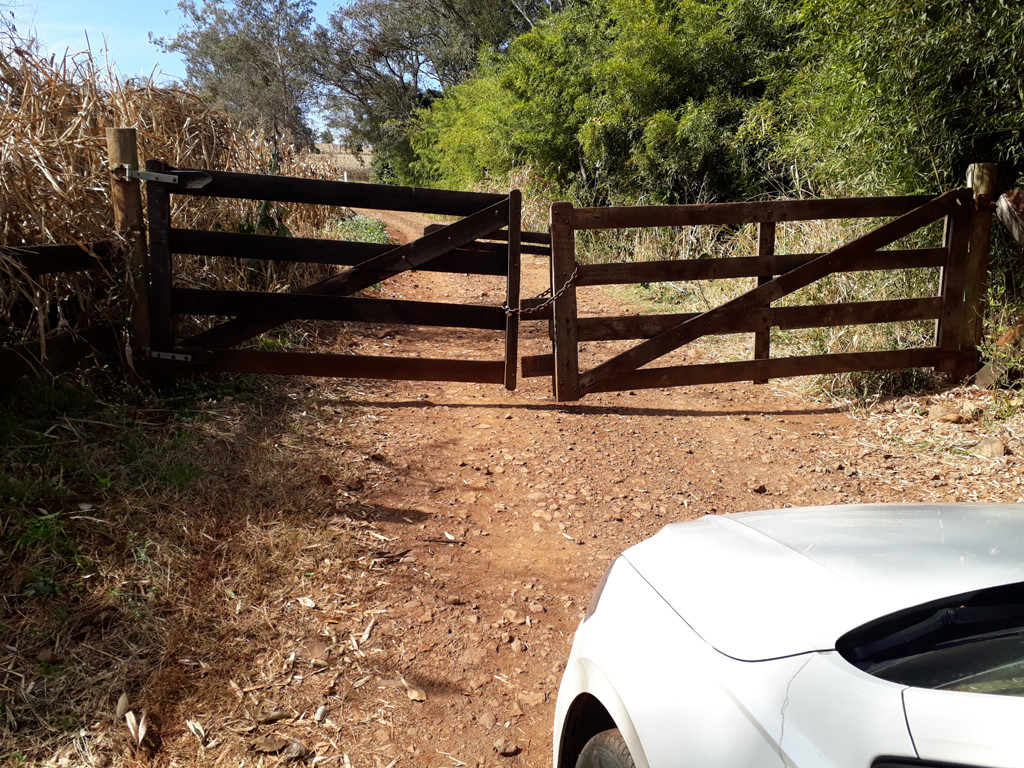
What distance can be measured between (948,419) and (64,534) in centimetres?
627

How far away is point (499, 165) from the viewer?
2234 centimetres

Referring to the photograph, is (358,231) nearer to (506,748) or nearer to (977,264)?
(977,264)

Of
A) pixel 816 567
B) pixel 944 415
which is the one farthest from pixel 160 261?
pixel 944 415

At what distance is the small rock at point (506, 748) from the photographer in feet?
9.67

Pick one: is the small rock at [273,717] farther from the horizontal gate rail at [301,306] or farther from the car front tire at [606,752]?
the horizontal gate rail at [301,306]

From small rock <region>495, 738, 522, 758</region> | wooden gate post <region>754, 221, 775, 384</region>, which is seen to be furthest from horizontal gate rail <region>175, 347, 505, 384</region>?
small rock <region>495, 738, 522, 758</region>

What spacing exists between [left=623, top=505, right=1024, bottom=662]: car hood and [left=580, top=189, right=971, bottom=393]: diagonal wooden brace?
14.3ft

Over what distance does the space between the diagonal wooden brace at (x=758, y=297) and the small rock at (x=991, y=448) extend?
1815mm

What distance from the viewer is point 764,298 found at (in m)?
6.68

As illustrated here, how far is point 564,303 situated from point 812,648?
16.5 feet

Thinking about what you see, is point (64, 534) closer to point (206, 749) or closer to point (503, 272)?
point (206, 749)

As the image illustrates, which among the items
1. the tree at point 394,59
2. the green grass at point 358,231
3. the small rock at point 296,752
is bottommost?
the small rock at point 296,752

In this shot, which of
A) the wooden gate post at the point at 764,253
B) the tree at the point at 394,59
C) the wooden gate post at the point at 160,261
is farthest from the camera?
the tree at the point at 394,59

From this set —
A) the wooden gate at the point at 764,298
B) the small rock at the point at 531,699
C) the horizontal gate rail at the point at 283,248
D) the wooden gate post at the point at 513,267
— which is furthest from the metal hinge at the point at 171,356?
the small rock at the point at 531,699
